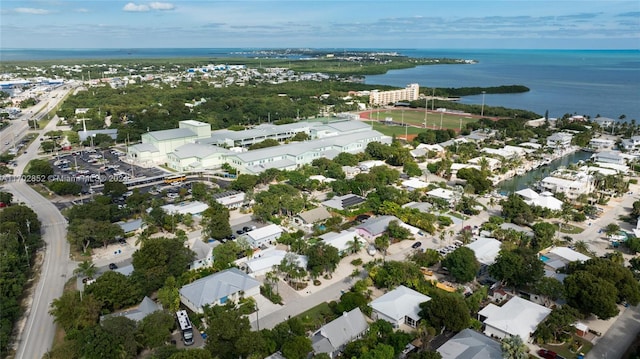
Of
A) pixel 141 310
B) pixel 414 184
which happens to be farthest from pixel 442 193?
pixel 141 310

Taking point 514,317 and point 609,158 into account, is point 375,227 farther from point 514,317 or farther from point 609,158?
point 609,158

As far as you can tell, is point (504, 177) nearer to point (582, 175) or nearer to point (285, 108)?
point (582, 175)

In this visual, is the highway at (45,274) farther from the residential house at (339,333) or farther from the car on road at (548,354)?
the car on road at (548,354)

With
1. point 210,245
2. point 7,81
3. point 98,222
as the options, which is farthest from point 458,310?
point 7,81

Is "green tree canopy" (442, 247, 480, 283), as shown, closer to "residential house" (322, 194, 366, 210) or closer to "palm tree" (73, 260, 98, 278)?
"residential house" (322, 194, 366, 210)

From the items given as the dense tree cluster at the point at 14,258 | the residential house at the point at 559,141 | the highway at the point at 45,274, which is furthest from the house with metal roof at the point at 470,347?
the residential house at the point at 559,141

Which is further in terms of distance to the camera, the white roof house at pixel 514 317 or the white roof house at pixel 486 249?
the white roof house at pixel 486 249

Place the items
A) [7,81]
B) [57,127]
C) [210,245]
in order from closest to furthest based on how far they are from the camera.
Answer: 1. [210,245]
2. [57,127]
3. [7,81]
